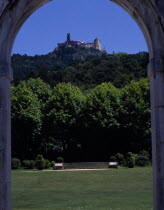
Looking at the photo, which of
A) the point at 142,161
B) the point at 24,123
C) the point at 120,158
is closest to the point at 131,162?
the point at 142,161

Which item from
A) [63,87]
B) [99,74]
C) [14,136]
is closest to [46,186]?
[14,136]

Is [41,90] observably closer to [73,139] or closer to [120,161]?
[73,139]

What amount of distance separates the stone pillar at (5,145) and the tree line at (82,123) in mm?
39474

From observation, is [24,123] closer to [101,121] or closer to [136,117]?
[101,121]

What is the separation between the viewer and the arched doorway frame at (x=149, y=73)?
8141 mm

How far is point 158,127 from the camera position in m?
8.20

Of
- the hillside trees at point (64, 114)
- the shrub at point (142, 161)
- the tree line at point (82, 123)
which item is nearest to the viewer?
the shrub at point (142, 161)

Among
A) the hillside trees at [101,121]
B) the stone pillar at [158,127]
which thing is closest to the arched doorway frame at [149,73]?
the stone pillar at [158,127]

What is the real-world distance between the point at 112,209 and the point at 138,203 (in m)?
2.02

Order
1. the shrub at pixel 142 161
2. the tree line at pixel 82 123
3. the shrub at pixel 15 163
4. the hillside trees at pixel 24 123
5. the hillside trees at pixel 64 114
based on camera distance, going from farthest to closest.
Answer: the hillside trees at pixel 64 114 < the tree line at pixel 82 123 < the hillside trees at pixel 24 123 < the shrub at pixel 142 161 < the shrub at pixel 15 163

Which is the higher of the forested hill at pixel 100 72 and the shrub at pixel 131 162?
the forested hill at pixel 100 72

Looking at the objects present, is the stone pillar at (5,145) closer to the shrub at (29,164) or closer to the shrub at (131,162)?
the shrub at (131,162)

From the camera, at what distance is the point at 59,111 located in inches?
1988

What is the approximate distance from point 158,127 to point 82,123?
4152 cm
